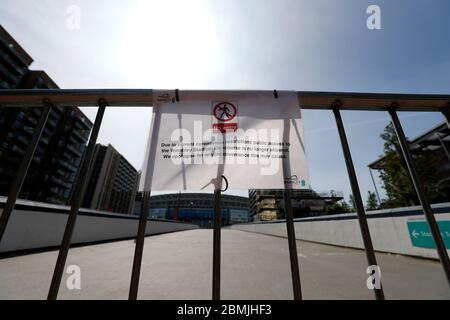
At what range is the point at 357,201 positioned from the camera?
2.81 ft

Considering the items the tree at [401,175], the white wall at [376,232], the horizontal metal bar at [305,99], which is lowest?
the white wall at [376,232]

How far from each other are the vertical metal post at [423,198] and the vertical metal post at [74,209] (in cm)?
148

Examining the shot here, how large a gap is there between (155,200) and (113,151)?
→ 24107mm

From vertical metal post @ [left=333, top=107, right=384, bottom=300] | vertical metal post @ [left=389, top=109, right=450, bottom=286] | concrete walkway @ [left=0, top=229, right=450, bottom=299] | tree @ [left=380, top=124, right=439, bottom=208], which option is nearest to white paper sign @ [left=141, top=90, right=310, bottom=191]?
vertical metal post @ [left=333, top=107, right=384, bottom=300]

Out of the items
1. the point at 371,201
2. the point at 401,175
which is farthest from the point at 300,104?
the point at 371,201

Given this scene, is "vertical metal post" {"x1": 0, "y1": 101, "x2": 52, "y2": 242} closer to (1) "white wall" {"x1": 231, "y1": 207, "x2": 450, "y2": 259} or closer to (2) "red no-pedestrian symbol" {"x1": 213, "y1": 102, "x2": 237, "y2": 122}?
(2) "red no-pedestrian symbol" {"x1": 213, "y1": 102, "x2": 237, "y2": 122}

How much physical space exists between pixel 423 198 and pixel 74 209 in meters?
1.59

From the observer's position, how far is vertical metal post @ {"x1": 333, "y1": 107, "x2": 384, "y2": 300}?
0.78 metres

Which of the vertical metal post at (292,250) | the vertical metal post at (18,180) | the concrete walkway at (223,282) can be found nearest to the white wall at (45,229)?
the concrete walkway at (223,282)

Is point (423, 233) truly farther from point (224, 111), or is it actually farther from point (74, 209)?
point (74, 209)

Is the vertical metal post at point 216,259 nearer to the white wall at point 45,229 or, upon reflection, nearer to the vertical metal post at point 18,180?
the vertical metal post at point 18,180

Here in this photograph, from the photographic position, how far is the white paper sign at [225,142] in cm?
89

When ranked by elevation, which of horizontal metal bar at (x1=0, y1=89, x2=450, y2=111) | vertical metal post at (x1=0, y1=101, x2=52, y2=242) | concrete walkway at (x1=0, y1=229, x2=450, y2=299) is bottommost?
concrete walkway at (x1=0, y1=229, x2=450, y2=299)

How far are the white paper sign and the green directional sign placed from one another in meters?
5.68
